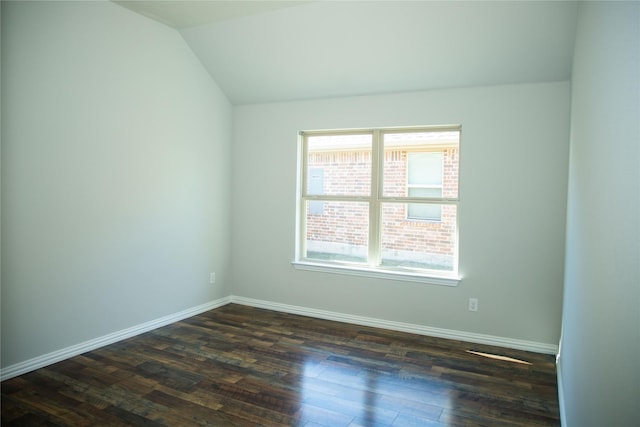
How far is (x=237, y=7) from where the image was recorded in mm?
3479

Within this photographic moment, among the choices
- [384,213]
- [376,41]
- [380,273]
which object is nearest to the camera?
[376,41]

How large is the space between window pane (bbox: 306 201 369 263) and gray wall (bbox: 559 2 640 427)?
2.42 meters

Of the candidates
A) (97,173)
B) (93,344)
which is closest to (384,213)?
(97,173)

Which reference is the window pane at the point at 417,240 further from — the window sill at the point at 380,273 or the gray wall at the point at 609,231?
the gray wall at the point at 609,231

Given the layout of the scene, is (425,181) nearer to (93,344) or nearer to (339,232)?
(339,232)

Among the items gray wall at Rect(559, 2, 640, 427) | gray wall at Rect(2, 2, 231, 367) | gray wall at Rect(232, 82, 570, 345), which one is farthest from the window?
gray wall at Rect(559, 2, 640, 427)

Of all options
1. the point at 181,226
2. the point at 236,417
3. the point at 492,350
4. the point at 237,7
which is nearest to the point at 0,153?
the point at 181,226

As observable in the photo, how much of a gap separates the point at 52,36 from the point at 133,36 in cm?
74

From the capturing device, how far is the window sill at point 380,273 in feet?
12.8

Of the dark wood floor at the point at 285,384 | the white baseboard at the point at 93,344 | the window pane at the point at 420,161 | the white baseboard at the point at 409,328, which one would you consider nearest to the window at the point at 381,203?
the window pane at the point at 420,161

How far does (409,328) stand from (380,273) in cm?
60

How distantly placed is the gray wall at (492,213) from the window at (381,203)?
0.48ft

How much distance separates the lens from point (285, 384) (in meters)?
2.88

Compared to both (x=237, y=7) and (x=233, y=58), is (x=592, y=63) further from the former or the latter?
(x=233, y=58)
